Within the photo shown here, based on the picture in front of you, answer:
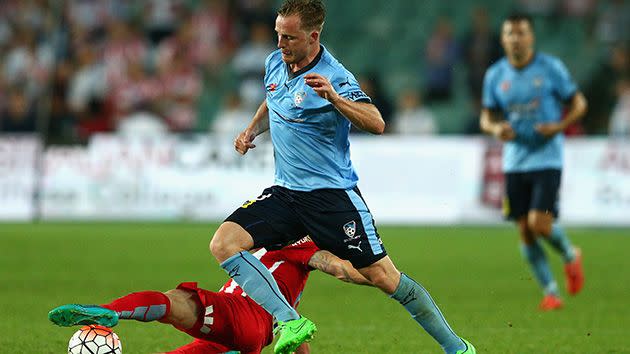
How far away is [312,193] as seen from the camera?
6477mm

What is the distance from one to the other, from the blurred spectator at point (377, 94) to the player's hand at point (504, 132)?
9179 millimetres

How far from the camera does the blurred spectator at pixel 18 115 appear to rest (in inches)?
775

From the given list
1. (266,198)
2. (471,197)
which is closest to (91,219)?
(471,197)

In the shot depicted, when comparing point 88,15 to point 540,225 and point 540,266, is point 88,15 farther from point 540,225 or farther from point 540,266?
point 540,266

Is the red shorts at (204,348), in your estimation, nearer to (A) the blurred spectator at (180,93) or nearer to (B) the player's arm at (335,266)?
(B) the player's arm at (335,266)

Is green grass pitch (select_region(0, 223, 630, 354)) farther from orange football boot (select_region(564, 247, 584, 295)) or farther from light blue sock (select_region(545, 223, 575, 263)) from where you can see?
light blue sock (select_region(545, 223, 575, 263))

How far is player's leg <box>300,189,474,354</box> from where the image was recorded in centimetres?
629

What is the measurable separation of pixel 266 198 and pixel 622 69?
14945 mm

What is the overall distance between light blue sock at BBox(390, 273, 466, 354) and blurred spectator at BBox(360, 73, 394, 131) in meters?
13.5

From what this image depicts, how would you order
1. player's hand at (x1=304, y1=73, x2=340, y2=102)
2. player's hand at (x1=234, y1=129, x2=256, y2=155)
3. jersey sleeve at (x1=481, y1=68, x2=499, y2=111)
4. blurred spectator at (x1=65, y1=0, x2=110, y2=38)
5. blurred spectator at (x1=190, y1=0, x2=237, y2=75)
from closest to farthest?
player's hand at (x1=304, y1=73, x2=340, y2=102) < player's hand at (x1=234, y1=129, x2=256, y2=155) < jersey sleeve at (x1=481, y1=68, x2=499, y2=111) < blurred spectator at (x1=190, y1=0, x2=237, y2=75) < blurred spectator at (x1=65, y1=0, x2=110, y2=38)

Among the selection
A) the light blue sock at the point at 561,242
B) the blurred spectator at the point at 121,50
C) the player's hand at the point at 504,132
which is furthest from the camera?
the blurred spectator at the point at 121,50

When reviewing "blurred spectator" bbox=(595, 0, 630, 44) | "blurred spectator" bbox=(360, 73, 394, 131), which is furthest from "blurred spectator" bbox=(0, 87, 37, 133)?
"blurred spectator" bbox=(595, 0, 630, 44)

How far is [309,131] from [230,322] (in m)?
1.15

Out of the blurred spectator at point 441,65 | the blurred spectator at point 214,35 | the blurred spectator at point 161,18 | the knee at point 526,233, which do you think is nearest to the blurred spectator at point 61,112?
the blurred spectator at point 161,18
